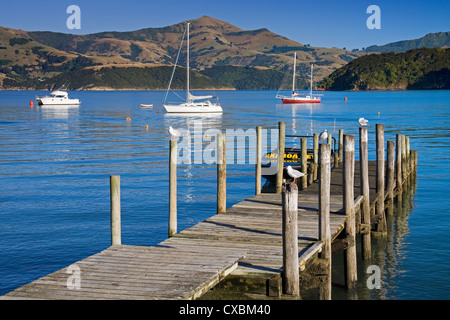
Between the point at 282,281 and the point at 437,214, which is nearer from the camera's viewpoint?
the point at 282,281

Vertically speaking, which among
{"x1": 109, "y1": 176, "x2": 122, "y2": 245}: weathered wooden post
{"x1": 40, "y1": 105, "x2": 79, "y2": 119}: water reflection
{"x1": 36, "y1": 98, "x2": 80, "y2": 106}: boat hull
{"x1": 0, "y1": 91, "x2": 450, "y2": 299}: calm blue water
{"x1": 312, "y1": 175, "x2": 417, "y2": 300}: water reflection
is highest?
{"x1": 36, "y1": 98, "x2": 80, "y2": 106}: boat hull

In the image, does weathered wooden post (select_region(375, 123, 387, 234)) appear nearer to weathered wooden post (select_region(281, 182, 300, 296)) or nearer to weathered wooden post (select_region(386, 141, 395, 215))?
Answer: weathered wooden post (select_region(386, 141, 395, 215))

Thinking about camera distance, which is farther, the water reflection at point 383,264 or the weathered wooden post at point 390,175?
the weathered wooden post at point 390,175

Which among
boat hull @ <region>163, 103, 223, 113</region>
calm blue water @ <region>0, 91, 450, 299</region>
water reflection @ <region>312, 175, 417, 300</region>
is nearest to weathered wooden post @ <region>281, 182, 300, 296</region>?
→ water reflection @ <region>312, 175, 417, 300</region>

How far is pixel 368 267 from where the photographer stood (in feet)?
48.1

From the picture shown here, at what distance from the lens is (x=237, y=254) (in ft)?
32.6

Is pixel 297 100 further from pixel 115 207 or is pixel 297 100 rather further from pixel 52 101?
pixel 115 207

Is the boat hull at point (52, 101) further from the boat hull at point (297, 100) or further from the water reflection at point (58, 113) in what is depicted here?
the boat hull at point (297, 100)

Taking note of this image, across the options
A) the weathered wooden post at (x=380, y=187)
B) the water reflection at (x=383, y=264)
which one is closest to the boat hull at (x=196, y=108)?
the water reflection at (x=383, y=264)

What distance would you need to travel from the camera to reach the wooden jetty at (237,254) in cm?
835

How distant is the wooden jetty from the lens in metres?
8.35
